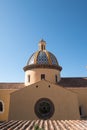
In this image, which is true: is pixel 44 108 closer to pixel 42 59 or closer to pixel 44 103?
pixel 44 103

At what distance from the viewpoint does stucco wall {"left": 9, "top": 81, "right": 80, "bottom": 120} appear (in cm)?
1605

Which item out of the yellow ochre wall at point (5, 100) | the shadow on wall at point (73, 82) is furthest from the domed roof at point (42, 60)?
the yellow ochre wall at point (5, 100)

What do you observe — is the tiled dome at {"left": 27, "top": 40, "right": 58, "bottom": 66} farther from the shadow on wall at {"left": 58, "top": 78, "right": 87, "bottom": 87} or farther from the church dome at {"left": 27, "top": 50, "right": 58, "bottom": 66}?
the shadow on wall at {"left": 58, "top": 78, "right": 87, "bottom": 87}

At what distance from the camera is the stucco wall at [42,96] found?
1605 cm

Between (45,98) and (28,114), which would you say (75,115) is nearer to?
(45,98)

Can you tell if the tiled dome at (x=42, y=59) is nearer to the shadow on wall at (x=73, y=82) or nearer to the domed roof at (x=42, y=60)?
the domed roof at (x=42, y=60)

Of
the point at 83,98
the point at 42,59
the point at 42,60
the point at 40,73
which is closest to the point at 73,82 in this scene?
the point at 83,98

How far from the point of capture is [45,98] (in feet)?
55.8

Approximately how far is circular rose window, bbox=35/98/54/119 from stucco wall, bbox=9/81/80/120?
1.15ft

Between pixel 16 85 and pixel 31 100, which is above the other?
pixel 16 85

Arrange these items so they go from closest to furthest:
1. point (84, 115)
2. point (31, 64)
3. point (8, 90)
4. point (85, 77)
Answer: point (84, 115)
point (8, 90)
point (31, 64)
point (85, 77)

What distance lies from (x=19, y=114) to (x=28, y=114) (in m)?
0.98

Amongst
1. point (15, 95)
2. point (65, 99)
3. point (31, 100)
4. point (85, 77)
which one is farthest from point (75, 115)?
point (85, 77)

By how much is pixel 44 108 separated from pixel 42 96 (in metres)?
1.35
